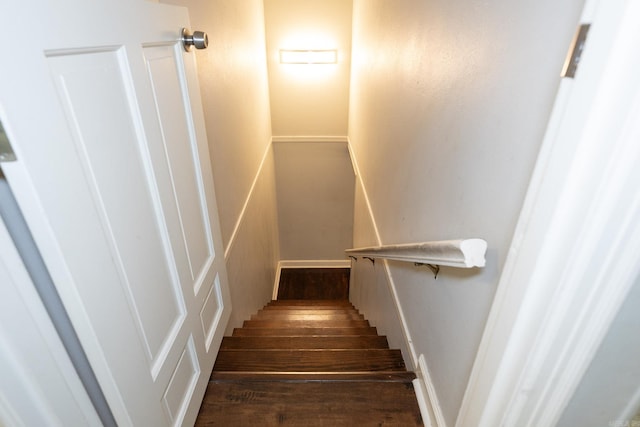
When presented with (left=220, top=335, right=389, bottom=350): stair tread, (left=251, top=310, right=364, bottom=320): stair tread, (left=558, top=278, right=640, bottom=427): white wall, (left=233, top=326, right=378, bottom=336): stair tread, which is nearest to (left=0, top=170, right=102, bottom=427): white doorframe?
(left=558, top=278, right=640, bottom=427): white wall

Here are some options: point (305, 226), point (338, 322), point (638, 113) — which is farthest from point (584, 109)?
point (305, 226)

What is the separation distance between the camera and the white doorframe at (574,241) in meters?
0.45

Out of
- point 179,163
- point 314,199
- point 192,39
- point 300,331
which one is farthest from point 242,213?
point 314,199

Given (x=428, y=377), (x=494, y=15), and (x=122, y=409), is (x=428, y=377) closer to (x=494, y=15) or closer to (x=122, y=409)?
(x=122, y=409)

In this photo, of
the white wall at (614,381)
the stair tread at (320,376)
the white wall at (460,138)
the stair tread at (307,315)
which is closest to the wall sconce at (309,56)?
the white wall at (460,138)

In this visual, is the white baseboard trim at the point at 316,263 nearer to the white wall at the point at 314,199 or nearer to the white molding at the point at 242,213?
the white wall at the point at 314,199

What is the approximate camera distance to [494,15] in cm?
74

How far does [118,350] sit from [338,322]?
2053mm

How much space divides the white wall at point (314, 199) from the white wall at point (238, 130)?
996 mm

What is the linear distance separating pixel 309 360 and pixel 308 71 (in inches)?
135

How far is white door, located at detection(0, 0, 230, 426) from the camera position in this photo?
0.54m

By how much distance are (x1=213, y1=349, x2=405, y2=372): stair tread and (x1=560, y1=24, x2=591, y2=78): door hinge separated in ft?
4.64

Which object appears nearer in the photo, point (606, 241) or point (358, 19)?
point (606, 241)

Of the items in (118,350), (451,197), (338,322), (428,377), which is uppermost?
(451,197)
